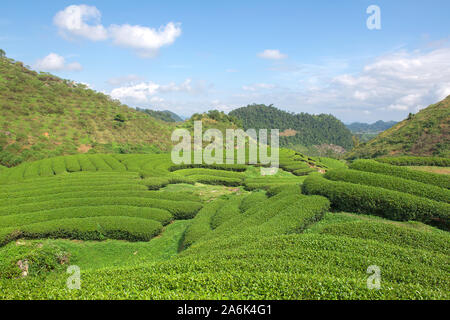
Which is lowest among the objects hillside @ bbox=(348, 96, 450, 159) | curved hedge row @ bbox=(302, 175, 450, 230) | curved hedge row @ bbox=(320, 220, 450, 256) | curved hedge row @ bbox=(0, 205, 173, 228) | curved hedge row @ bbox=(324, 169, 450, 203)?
curved hedge row @ bbox=(0, 205, 173, 228)

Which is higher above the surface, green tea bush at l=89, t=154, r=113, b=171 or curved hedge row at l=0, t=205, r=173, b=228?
green tea bush at l=89, t=154, r=113, b=171

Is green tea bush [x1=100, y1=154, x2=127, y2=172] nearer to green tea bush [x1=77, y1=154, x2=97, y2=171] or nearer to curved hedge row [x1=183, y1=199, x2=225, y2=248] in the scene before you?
green tea bush [x1=77, y1=154, x2=97, y2=171]

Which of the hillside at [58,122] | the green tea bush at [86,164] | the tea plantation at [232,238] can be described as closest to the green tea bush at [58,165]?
the green tea bush at [86,164]

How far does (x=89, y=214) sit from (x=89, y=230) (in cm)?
214

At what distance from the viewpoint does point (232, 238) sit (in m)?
11.4

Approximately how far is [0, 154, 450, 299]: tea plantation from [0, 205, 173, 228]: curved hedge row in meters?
0.09

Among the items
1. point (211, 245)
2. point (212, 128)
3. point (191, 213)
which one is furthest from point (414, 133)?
point (211, 245)

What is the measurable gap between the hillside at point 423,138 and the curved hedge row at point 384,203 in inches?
1902

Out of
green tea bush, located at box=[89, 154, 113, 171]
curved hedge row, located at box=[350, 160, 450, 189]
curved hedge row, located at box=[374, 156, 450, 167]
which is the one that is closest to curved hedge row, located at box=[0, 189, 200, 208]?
green tea bush, located at box=[89, 154, 113, 171]

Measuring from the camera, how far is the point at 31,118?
1951 inches

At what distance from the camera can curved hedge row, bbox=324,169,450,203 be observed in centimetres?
1247

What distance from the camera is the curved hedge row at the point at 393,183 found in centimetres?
1247

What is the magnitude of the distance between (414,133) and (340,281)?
235ft
